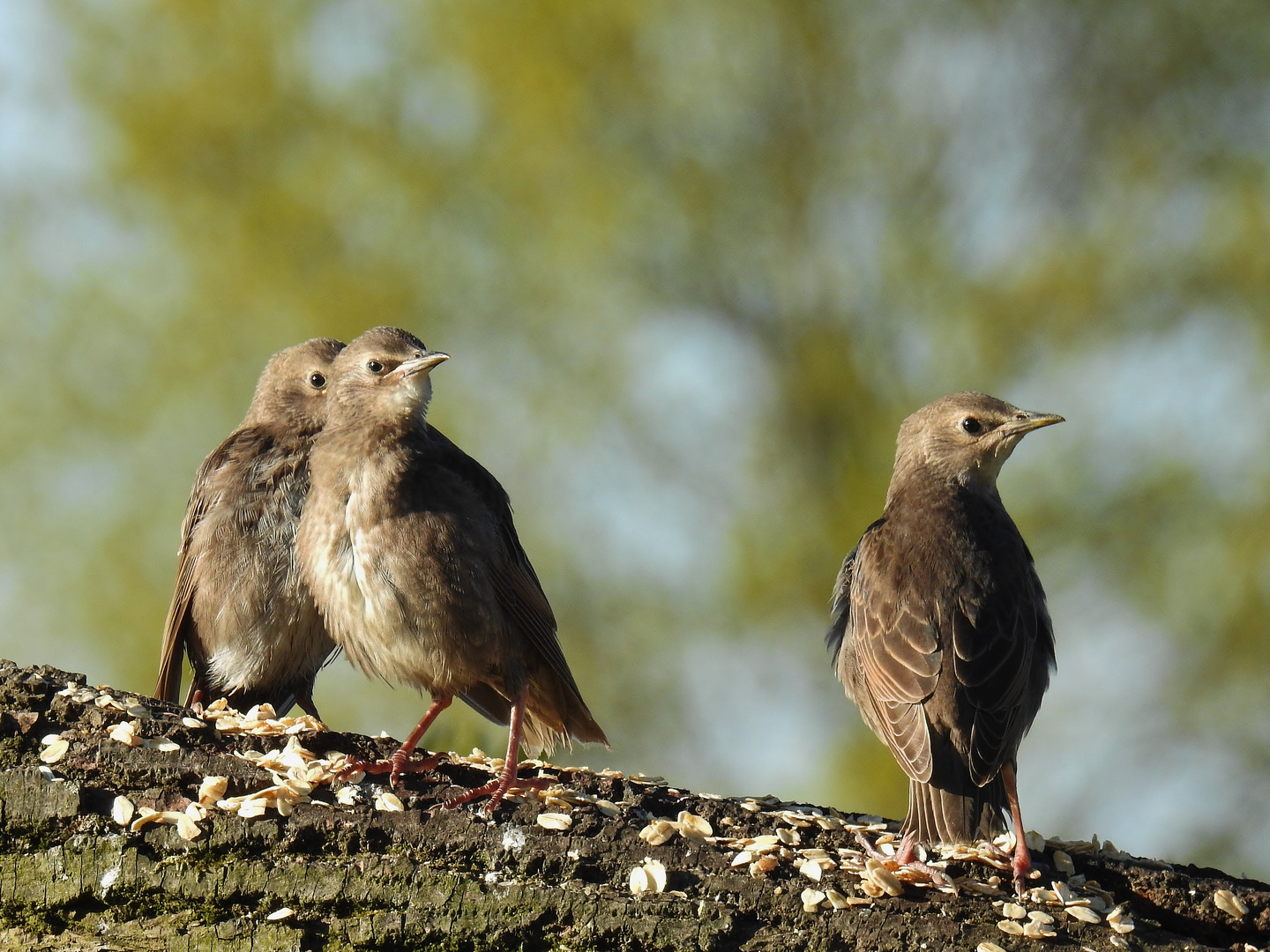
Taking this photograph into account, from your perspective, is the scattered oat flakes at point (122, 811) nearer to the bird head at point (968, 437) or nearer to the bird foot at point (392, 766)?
the bird foot at point (392, 766)

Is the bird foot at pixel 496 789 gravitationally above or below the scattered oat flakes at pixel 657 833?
above

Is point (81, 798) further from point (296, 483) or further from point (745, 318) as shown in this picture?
point (745, 318)

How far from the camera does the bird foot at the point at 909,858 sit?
3.38m

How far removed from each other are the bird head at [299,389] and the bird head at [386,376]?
0.83 m

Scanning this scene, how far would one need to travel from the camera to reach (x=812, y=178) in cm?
1259

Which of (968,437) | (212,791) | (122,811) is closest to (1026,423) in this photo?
(968,437)

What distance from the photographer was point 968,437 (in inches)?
199

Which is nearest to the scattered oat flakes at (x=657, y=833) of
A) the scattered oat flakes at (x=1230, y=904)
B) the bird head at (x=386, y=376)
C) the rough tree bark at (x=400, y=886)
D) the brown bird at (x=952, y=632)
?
the rough tree bark at (x=400, y=886)

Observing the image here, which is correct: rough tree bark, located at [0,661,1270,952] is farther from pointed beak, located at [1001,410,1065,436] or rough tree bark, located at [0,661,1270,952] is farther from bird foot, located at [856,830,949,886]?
pointed beak, located at [1001,410,1065,436]

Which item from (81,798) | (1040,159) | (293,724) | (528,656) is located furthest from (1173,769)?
(81,798)

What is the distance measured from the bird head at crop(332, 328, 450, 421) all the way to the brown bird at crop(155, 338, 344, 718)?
0.48m

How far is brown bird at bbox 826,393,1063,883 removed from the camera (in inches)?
157

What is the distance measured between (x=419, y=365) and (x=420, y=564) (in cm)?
73

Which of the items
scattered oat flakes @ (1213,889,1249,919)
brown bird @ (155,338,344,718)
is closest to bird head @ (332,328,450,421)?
brown bird @ (155,338,344,718)
